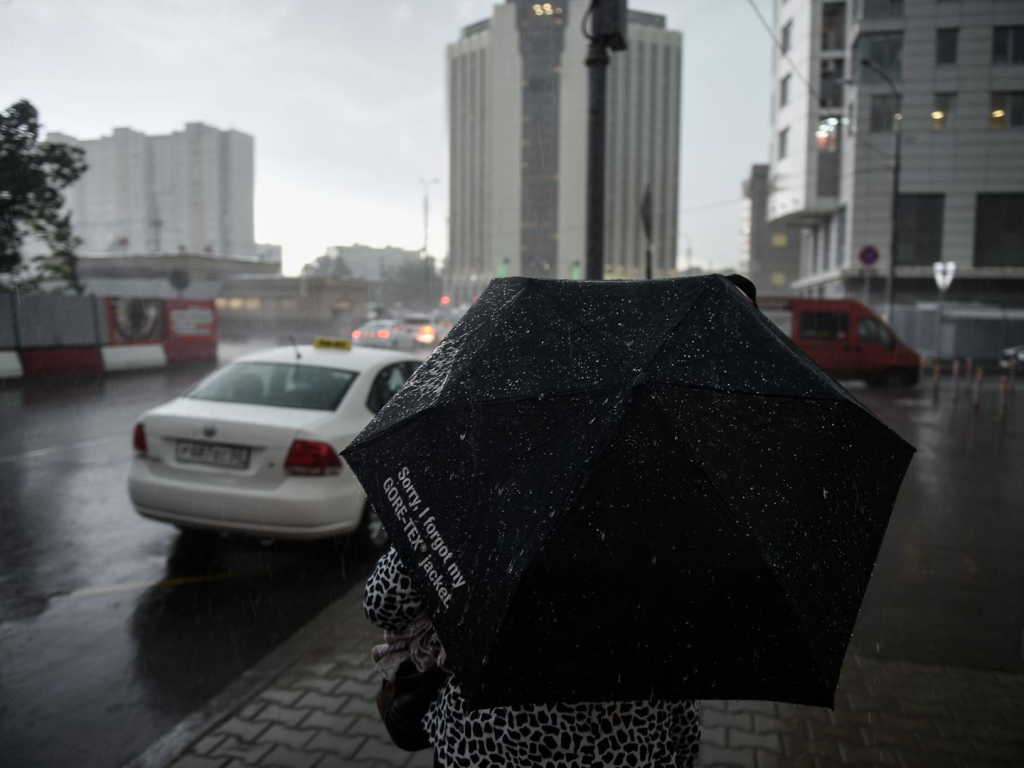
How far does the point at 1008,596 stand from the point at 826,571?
4657 millimetres

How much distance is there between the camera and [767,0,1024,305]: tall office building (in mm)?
22938

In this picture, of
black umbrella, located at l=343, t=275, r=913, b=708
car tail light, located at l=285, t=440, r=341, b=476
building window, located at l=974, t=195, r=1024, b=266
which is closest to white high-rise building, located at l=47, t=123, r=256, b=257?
car tail light, located at l=285, t=440, r=341, b=476

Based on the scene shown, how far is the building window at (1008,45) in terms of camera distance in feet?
61.5

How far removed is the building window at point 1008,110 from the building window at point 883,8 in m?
4.88

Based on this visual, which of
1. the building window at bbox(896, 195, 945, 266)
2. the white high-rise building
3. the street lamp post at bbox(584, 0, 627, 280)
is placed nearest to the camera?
the street lamp post at bbox(584, 0, 627, 280)

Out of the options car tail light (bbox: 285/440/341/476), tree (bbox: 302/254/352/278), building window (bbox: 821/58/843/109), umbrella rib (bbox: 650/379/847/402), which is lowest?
car tail light (bbox: 285/440/341/476)

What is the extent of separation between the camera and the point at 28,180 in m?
5.52

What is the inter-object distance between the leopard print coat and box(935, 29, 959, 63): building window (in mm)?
23244

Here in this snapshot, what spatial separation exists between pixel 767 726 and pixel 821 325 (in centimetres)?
1940

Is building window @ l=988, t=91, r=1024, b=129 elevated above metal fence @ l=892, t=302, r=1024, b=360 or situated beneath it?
elevated above

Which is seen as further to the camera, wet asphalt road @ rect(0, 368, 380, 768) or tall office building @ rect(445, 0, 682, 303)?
tall office building @ rect(445, 0, 682, 303)

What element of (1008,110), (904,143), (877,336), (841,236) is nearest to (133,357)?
(877,336)

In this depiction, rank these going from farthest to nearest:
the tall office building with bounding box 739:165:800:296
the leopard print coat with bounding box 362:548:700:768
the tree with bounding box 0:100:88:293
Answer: the tall office building with bounding box 739:165:800:296
the tree with bounding box 0:100:88:293
the leopard print coat with bounding box 362:548:700:768

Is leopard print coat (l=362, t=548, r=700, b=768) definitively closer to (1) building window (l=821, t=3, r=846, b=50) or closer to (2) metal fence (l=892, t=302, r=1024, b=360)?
(2) metal fence (l=892, t=302, r=1024, b=360)
